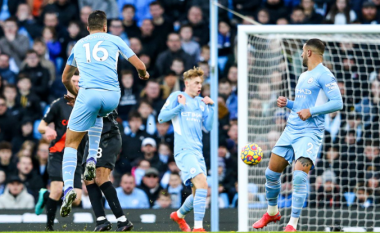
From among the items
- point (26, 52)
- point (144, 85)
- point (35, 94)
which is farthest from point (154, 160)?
point (26, 52)

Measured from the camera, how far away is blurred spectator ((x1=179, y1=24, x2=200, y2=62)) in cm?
1268

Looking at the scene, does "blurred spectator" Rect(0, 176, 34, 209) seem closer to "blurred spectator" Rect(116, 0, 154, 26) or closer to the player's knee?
"blurred spectator" Rect(116, 0, 154, 26)

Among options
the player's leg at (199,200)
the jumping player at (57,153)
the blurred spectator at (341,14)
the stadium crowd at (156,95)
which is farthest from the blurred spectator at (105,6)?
the player's leg at (199,200)

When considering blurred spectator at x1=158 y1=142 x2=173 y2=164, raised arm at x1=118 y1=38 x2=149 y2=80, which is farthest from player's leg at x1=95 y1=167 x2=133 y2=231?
blurred spectator at x1=158 y1=142 x2=173 y2=164

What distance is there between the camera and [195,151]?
326 inches

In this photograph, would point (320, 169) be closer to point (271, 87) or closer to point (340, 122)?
point (340, 122)

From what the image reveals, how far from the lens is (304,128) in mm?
7566

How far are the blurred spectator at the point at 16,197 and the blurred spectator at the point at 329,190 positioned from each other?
446 centimetres

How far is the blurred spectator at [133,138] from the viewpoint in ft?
37.1

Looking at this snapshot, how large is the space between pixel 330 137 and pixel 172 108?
4.05 metres

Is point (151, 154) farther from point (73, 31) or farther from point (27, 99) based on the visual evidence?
point (73, 31)

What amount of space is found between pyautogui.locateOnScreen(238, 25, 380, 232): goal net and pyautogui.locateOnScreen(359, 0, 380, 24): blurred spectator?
1.19 meters

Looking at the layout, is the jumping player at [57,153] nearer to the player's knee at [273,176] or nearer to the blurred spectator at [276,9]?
the player's knee at [273,176]

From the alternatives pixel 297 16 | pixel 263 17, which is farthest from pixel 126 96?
pixel 297 16
